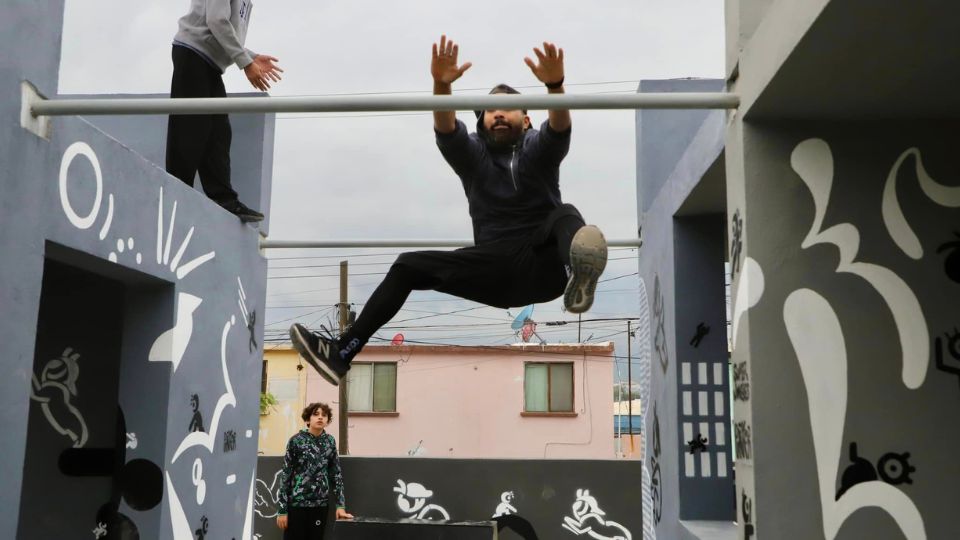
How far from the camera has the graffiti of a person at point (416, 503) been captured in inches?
368

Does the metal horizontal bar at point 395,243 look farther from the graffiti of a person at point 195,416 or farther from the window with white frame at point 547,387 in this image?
the window with white frame at point 547,387

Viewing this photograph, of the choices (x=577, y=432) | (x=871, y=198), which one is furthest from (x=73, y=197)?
(x=577, y=432)

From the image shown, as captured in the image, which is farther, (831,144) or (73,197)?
(73,197)

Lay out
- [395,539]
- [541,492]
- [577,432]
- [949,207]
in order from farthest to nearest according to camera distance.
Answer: [577,432] < [541,492] < [395,539] < [949,207]

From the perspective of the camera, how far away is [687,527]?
496cm

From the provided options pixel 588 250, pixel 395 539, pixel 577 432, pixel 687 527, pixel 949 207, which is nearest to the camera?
pixel 949 207

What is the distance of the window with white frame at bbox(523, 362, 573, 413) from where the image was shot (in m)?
23.8

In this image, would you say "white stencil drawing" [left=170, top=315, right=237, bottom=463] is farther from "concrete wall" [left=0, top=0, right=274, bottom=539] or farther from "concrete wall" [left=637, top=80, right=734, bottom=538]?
"concrete wall" [left=637, top=80, right=734, bottom=538]

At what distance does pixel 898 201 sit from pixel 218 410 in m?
4.03

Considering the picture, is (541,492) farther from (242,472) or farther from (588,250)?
(588,250)

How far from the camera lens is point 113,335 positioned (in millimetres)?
5840

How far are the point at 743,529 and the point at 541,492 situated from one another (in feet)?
19.9

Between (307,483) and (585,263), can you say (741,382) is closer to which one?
(585,263)

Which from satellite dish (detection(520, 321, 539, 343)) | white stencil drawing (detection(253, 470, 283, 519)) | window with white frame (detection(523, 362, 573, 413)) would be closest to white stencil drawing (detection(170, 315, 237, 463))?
white stencil drawing (detection(253, 470, 283, 519))
